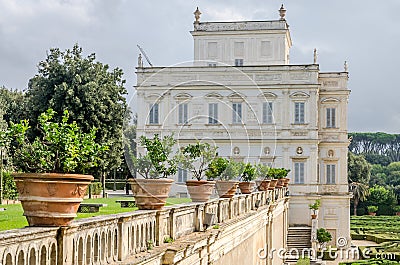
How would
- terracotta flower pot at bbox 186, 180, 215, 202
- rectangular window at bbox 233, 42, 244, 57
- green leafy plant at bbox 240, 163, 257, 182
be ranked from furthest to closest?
rectangular window at bbox 233, 42, 244, 57
green leafy plant at bbox 240, 163, 257, 182
terracotta flower pot at bbox 186, 180, 215, 202

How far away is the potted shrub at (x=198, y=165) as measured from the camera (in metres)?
11.5

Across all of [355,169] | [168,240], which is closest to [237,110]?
[168,240]

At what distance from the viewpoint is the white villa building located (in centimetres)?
3756

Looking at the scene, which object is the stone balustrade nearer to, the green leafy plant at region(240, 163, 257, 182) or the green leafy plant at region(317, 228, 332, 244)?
the green leafy plant at region(240, 163, 257, 182)

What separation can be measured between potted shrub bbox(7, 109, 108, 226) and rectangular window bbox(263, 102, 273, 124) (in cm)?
3214

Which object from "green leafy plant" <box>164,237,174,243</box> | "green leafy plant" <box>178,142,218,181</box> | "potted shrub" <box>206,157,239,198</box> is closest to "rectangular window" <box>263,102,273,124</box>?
"potted shrub" <box>206,157,239,198</box>

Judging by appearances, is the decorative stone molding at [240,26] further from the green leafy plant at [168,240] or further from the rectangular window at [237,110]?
the green leafy plant at [168,240]

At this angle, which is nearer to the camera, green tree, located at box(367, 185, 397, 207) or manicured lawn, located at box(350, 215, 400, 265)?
manicured lawn, located at box(350, 215, 400, 265)

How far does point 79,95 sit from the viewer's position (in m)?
28.9

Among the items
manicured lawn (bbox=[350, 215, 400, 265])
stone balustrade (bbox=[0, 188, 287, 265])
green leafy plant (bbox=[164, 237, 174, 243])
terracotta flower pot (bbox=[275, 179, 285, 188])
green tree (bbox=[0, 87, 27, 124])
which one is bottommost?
manicured lawn (bbox=[350, 215, 400, 265])

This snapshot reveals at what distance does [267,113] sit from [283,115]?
0.95 m

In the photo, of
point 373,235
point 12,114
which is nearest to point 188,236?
point 12,114

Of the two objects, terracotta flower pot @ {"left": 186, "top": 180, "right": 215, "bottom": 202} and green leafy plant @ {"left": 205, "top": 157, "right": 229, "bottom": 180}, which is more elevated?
green leafy plant @ {"left": 205, "top": 157, "right": 229, "bottom": 180}

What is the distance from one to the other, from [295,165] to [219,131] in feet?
17.7
